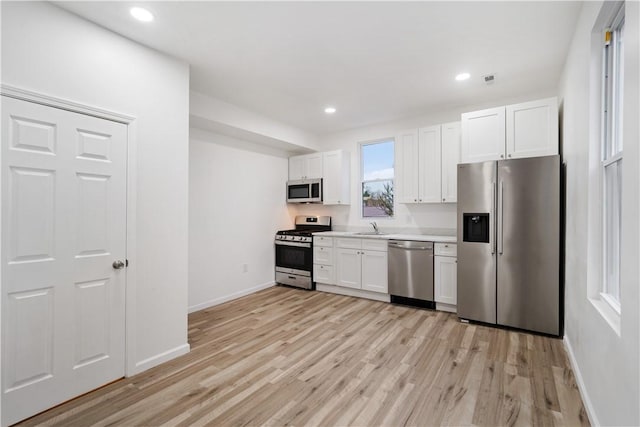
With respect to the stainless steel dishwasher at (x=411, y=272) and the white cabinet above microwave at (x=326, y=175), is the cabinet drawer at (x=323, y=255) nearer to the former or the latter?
the white cabinet above microwave at (x=326, y=175)

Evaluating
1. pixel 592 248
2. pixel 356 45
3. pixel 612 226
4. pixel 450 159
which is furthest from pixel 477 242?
pixel 356 45

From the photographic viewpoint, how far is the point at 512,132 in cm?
332

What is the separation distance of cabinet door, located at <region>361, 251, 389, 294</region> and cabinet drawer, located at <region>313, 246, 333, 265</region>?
560mm

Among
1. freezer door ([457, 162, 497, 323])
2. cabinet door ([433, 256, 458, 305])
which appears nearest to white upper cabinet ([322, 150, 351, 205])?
cabinet door ([433, 256, 458, 305])

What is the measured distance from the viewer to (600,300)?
5.95ft

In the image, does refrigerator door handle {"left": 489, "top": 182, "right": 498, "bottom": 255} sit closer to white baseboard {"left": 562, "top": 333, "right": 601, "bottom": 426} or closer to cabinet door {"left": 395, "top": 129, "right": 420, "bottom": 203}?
white baseboard {"left": 562, "top": 333, "right": 601, "bottom": 426}

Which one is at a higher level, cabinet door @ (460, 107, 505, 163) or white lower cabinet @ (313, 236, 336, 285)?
cabinet door @ (460, 107, 505, 163)

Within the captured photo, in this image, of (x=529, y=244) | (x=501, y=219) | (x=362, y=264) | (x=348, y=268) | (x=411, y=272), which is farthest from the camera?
(x=348, y=268)

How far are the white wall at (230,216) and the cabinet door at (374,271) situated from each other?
172 cm

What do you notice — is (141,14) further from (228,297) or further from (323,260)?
(323,260)

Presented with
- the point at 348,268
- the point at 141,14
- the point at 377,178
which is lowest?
the point at 348,268

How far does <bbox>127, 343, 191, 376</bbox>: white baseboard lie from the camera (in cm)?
240

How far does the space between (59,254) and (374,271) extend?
11.4 feet

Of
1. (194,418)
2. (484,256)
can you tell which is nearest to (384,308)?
(484,256)
